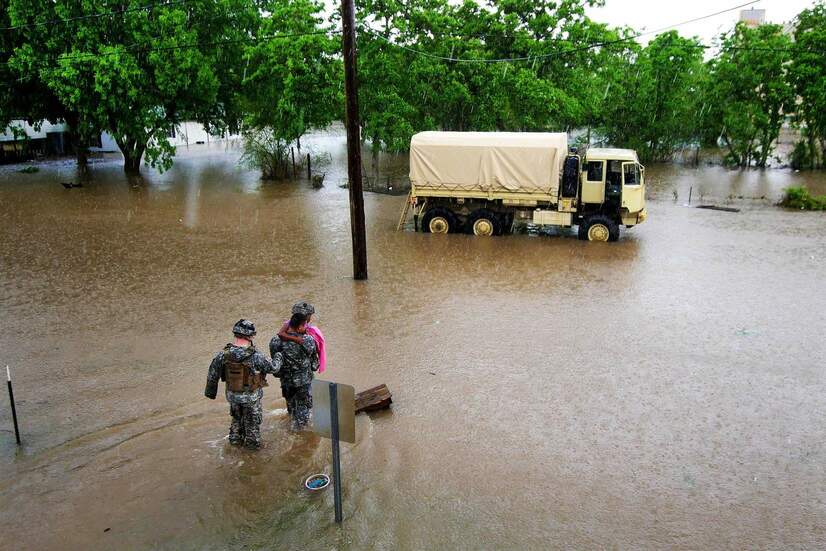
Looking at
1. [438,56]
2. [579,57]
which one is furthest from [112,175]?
[579,57]

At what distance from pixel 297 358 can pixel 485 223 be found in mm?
12246

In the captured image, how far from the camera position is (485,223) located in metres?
18.5

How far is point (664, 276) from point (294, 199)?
597 inches

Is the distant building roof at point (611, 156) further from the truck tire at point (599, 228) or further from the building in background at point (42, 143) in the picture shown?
the building in background at point (42, 143)

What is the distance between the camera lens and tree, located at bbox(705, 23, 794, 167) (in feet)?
106

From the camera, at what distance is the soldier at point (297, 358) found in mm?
6875

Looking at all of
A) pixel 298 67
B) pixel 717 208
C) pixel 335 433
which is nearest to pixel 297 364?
pixel 335 433

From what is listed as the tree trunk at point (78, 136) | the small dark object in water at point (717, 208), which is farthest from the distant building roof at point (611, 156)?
the tree trunk at point (78, 136)

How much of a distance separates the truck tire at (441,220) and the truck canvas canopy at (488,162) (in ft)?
2.31

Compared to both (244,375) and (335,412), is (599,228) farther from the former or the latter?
(335,412)

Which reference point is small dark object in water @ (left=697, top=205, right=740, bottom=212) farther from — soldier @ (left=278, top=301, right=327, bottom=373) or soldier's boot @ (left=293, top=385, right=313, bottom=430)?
soldier's boot @ (left=293, top=385, right=313, bottom=430)

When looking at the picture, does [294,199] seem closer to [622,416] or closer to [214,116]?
[214,116]

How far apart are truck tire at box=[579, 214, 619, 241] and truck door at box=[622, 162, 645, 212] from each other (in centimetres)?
62

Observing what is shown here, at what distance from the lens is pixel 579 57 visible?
27.6m
